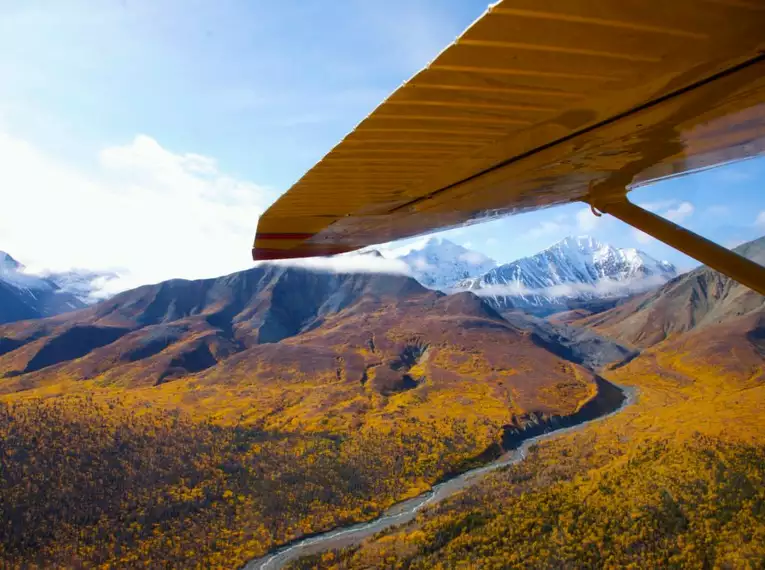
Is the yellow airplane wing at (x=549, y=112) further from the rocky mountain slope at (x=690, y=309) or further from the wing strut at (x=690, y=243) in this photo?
the rocky mountain slope at (x=690, y=309)

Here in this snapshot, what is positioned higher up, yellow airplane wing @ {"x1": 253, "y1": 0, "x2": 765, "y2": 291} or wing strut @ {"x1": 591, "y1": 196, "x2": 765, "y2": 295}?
yellow airplane wing @ {"x1": 253, "y1": 0, "x2": 765, "y2": 291}

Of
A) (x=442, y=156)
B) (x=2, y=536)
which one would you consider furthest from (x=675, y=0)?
(x=2, y=536)

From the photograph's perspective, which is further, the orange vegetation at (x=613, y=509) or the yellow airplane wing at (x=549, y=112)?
the orange vegetation at (x=613, y=509)

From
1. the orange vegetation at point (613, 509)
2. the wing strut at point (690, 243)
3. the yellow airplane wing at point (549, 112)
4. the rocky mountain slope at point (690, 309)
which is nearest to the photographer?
the yellow airplane wing at point (549, 112)

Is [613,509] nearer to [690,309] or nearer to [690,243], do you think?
[690,243]

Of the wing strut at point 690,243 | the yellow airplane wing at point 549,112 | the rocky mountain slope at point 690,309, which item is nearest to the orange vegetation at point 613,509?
the wing strut at point 690,243

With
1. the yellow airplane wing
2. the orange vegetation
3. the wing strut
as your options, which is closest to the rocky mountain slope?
the orange vegetation

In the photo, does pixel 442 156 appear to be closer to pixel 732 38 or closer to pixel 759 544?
pixel 732 38

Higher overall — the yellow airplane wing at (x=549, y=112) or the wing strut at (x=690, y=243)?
the yellow airplane wing at (x=549, y=112)

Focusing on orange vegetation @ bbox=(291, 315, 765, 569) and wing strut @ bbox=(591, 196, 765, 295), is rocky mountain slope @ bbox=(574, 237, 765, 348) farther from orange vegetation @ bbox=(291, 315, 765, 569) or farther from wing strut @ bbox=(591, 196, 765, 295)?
wing strut @ bbox=(591, 196, 765, 295)
